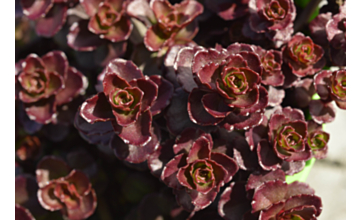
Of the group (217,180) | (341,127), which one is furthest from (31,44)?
(341,127)

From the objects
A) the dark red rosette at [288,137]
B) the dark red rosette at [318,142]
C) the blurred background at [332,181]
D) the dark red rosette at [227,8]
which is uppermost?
the dark red rosette at [227,8]

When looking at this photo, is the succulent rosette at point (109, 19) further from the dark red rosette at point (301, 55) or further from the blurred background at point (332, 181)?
the blurred background at point (332, 181)

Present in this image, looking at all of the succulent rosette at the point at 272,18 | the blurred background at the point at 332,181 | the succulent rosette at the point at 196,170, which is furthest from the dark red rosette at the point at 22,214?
the blurred background at the point at 332,181

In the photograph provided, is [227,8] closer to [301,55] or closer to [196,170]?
[301,55]

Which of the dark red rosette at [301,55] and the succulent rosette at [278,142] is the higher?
the dark red rosette at [301,55]

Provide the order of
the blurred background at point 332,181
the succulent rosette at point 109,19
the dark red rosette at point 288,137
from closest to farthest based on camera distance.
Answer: the dark red rosette at point 288,137, the succulent rosette at point 109,19, the blurred background at point 332,181

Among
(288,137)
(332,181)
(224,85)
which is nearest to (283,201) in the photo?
(288,137)

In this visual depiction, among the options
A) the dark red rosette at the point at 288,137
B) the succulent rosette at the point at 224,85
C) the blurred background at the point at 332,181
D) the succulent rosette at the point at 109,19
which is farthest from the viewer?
the blurred background at the point at 332,181

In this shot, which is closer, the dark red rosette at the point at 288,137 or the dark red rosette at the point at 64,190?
Answer: the dark red rosette at the point at 288,137
